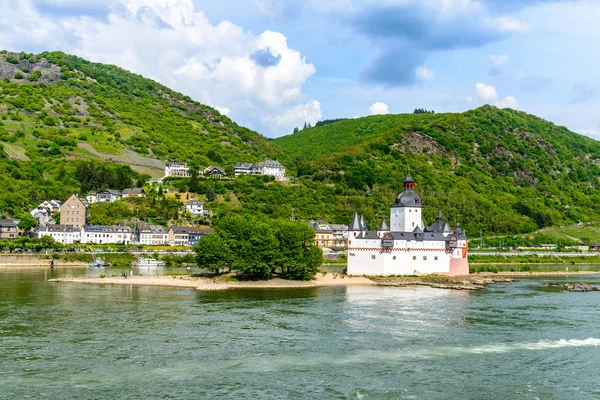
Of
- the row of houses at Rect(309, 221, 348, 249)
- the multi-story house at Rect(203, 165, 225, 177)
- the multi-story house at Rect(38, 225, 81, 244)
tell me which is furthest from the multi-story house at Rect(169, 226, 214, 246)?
the multi-story house at Rect(203, 165, 225, 177)

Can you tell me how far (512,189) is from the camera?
17075 cm

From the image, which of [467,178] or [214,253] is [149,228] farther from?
[467,178]

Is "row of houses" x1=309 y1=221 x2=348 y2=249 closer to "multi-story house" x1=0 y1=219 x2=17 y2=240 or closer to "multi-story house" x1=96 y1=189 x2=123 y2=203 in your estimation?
"multi-story house" x1=96 y1=189 x2=123 y2=203

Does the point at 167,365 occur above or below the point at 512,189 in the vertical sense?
below

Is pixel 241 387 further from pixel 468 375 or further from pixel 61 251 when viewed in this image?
pixel 61 251

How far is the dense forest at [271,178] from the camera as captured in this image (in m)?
126

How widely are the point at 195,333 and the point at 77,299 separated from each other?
1843 cm

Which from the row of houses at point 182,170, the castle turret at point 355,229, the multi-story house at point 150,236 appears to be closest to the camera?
the castle turret at point 355,229

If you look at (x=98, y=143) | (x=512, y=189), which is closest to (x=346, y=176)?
(x=512, y=189)

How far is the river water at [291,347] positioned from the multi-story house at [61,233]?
50577mm

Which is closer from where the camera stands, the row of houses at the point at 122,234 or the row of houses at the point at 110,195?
the row of houses at the point at 122,234

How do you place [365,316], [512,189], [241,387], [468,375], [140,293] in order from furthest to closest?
[512,189]
[140,293]
[365,316]
[468,375]
[241,387]

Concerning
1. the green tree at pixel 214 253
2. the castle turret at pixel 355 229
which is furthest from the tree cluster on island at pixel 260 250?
the castle turret at pixel 355 229

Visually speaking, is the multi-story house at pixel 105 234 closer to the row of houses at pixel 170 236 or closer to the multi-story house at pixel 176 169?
the row of houses at pixel 170 236
